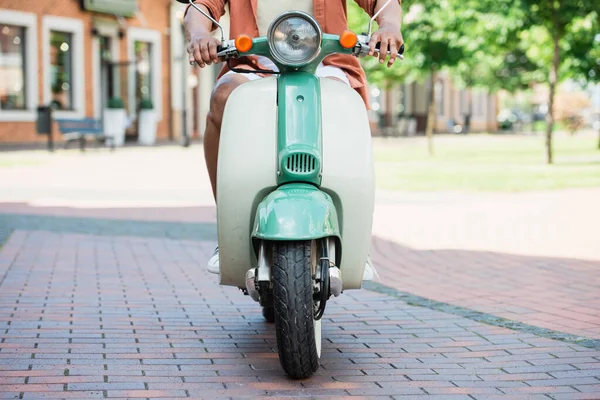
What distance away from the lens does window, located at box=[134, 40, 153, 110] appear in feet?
103

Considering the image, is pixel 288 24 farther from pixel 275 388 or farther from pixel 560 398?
pixel 560 398

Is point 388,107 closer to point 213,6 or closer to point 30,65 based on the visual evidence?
point 30,65

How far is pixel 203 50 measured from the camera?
3865mm

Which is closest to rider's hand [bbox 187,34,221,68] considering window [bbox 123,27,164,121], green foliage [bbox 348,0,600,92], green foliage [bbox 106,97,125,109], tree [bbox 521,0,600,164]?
tree [bbox 521,0,600,164]

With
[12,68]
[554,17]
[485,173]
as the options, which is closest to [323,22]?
[485,173]

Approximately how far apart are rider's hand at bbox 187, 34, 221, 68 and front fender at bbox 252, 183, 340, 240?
572 millimetres

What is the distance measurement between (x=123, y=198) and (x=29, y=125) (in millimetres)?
15110

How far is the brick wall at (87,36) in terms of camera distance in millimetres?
25938

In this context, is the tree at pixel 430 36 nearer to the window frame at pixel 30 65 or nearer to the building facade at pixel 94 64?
the building facade at pixel 94 64

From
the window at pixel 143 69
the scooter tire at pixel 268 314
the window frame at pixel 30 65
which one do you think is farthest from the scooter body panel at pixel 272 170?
the window at pixel 143 69

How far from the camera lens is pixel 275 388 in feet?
12.3

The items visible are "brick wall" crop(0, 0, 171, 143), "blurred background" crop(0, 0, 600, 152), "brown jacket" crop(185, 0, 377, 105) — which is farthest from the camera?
"brick wall" crop(0, 0, 171, 143)

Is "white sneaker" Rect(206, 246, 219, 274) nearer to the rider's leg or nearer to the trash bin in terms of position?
the rider's leg

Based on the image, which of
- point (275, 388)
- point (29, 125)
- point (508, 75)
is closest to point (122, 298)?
point (275, 388)
